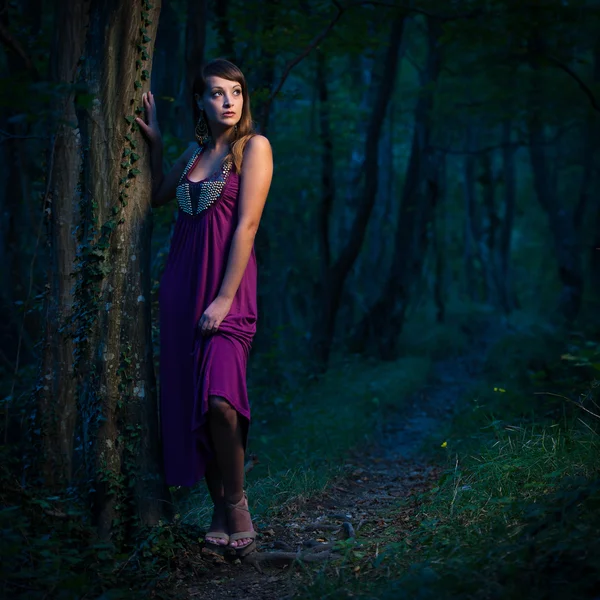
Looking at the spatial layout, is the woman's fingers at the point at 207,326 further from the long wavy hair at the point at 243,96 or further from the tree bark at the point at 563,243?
the tree bark at the point at 563,243

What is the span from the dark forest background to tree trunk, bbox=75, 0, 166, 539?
1 centimetres

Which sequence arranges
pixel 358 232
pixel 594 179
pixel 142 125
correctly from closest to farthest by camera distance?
pixel 142 125 → pixel 358 232 → pixel 594 179

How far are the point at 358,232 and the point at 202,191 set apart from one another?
8.67 m

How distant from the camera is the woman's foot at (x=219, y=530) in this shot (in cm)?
403

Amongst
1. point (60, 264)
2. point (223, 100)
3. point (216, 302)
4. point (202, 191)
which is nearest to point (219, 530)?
point (216, 302)

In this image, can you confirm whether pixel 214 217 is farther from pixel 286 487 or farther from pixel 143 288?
pixel 286 487

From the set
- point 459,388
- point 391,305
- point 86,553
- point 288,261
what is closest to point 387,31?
point 391,305

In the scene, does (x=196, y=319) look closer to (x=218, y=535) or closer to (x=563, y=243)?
(x=218, y=535)

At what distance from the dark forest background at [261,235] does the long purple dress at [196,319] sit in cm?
16

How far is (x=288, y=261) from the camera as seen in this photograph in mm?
19547

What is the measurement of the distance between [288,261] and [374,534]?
1535 cm

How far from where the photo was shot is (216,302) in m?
3.90

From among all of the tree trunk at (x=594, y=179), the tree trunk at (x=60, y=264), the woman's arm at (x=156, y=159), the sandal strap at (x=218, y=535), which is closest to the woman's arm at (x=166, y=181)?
the woman's arm at (x=156, y=159)

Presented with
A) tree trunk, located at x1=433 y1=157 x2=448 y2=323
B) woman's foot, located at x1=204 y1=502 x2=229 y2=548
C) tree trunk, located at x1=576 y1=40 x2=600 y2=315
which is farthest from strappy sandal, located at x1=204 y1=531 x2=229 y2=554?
tree trunk, located at x1=433 y1=157 x2=448 y2=323
